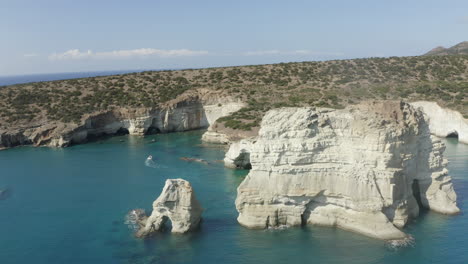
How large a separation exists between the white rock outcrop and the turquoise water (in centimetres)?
633

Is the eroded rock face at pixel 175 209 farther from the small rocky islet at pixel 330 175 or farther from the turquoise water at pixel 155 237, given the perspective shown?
the turquoise water at pixel 155 237

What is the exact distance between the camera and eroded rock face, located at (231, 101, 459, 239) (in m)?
19.0

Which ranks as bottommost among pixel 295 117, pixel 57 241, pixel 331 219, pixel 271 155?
pixel 57 241

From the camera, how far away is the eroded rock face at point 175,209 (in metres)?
19.7

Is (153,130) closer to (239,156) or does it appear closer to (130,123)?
(130,123)

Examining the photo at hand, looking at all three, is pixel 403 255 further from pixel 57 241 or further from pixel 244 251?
pixel 57 241

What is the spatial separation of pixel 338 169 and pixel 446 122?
29.9m

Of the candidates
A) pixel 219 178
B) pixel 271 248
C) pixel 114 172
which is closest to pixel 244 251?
pixel 271 248

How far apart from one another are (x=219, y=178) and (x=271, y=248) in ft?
43.2

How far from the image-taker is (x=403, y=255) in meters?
17.4

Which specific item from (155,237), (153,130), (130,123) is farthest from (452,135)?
(130,123)

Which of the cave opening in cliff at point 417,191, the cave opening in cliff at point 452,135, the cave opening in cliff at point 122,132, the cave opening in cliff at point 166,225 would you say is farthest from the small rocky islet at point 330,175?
the cave opening in cliff at point 122,132

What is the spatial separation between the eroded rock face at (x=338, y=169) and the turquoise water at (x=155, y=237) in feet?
2.91

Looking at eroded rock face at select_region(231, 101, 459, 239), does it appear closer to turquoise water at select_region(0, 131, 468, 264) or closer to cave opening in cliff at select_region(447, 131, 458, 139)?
turquoise water at select_region(0, 131, 468, 264)
